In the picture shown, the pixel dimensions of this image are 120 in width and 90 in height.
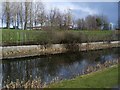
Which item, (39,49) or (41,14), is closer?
(39,49)

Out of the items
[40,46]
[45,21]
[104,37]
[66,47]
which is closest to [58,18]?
[45,21]

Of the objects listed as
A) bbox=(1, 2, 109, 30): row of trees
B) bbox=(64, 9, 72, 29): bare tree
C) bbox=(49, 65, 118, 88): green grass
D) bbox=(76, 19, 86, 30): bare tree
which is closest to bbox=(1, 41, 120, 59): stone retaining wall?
bbox=(1, 2, 109, 30): row of trees

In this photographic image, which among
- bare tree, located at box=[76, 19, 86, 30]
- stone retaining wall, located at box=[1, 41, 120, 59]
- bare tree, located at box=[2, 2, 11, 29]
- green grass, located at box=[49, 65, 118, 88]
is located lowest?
stone retaining wall, located at box=[1, 41, 120, 59]

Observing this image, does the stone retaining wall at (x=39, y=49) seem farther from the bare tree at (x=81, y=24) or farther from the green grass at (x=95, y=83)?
the bare tree at (x=81, y=24)

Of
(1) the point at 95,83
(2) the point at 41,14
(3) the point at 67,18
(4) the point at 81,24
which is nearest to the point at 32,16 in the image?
(2) the point at 41,14

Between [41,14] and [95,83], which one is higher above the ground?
[41,14]

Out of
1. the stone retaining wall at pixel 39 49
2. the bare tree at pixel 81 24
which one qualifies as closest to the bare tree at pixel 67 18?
the bare tree at pixel 81 24

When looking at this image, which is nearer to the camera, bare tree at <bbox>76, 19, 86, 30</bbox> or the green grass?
the green grass

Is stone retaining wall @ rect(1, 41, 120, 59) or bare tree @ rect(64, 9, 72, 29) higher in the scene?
bare tree @ rect(64, 9, 72, 29)

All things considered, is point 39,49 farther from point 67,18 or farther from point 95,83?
point 67,18

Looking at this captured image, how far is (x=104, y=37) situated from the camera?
220 ft

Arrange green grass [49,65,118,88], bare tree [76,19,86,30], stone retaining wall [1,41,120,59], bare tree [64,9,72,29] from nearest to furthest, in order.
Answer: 1. green grass [49,65,118,88]
2. stone retaining wall [1,41,120,59]
3. bare tree [64,9,72,29]
4. bare tree [76,19,86,30]

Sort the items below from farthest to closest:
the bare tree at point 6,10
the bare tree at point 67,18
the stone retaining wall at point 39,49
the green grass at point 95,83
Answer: the bare tree at point 67,18 < the bare tree at point 6,10 < the stone retaining wall at point 39,49 < the green grass at point 95,83

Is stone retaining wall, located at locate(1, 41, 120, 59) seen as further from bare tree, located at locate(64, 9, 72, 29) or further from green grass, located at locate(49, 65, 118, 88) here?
bare tree, located at locate(64, 9, 72, 29)
